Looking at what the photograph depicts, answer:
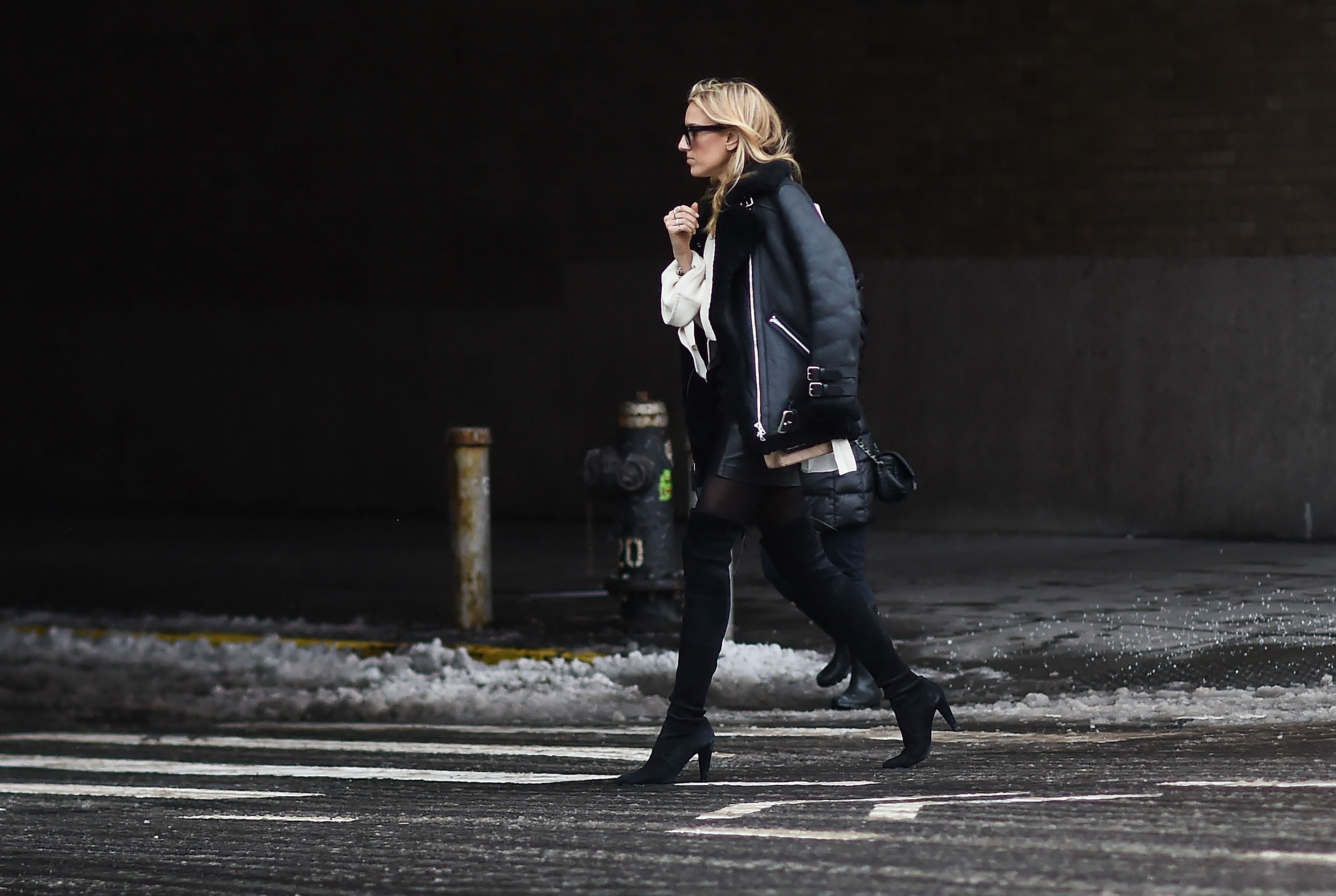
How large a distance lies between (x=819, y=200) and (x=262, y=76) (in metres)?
5.07

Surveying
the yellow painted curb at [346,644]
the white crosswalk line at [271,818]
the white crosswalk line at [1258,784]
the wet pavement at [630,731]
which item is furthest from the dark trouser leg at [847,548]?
the white crosswalk line at [271,818]

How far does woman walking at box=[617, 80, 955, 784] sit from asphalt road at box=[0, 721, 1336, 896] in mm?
344

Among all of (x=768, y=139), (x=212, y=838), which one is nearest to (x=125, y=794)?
(x=212, y=838)

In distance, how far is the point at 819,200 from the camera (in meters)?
14.1

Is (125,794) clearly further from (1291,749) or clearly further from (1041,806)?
(1291,749)

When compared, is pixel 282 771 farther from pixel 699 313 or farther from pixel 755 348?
pixel 755 348

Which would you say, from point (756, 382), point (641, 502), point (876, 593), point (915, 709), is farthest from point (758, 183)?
point (876, 593)

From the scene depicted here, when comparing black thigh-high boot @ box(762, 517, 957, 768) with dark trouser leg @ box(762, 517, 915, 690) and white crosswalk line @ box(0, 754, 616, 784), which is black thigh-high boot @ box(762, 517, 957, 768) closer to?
dark trouser leg @ box(762, 517, 915, 690)

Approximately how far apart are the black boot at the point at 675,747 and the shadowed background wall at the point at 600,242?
8.48 metres

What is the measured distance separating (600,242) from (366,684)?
22.2 ft

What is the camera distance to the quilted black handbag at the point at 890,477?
291 inches

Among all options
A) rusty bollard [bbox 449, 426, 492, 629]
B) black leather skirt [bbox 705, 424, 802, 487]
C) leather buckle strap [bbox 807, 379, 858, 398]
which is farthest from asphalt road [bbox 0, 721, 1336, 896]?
rusty bollard [bbox 449, 426, 492, 629]

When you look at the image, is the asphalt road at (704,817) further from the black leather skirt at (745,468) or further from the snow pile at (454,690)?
the black leather skirt at (745,468)

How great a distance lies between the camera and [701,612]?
5.52 meters
